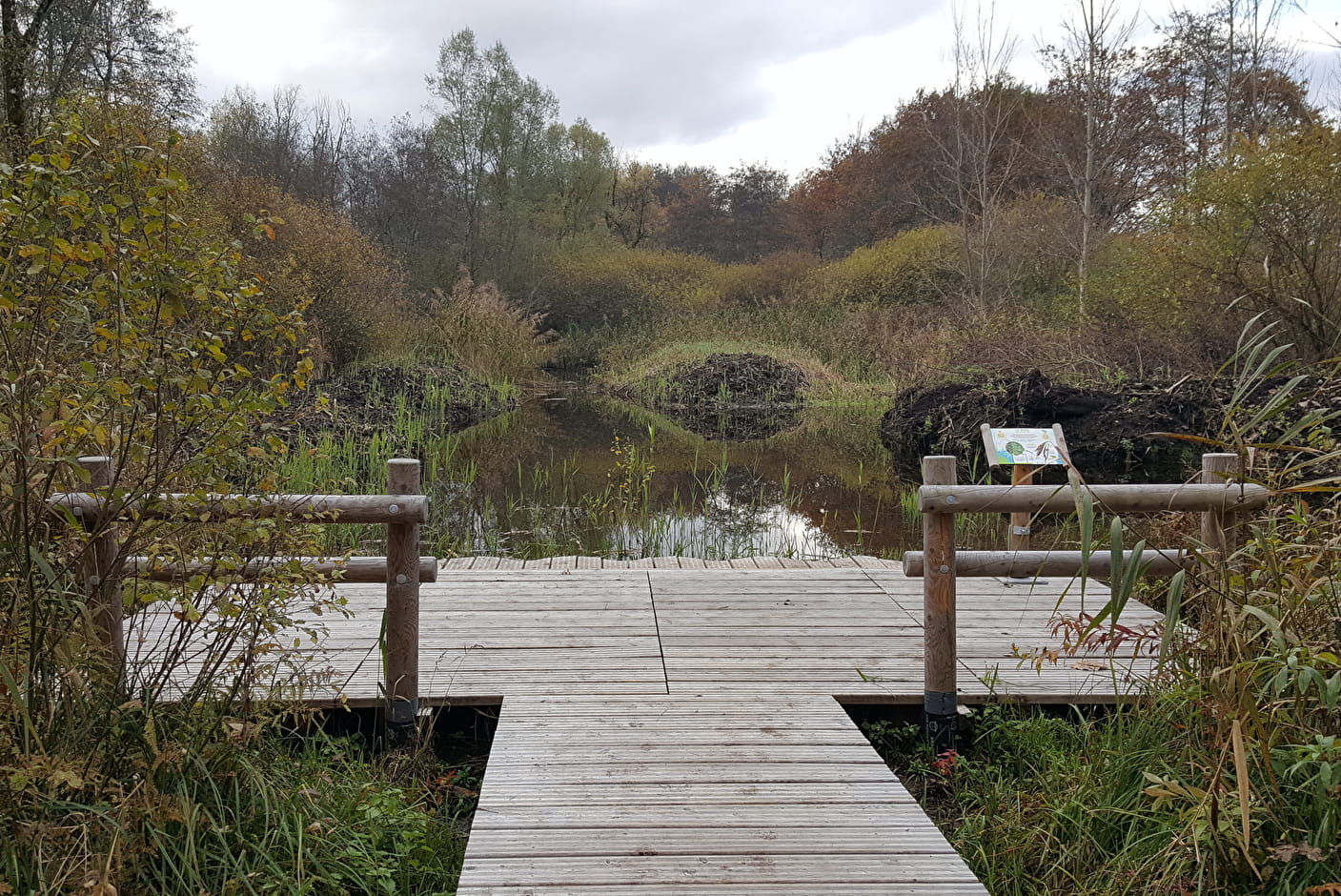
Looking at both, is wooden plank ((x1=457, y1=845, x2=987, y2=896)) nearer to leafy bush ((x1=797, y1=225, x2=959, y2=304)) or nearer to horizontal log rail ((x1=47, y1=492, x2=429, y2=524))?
horizontal log rail ((x1=47, y1=492, x2=429, y2=524))

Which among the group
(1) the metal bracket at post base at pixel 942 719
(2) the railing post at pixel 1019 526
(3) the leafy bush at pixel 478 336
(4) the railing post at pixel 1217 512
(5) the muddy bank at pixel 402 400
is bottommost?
(1) the metal bracket at post base at pixel 942 719

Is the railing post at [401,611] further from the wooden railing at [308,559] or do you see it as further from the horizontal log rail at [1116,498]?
the horizontal log rail at [1116,498]

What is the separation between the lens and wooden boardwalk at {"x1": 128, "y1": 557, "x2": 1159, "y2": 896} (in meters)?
2.26

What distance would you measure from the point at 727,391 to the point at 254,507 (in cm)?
1670

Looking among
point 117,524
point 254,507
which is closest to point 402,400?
point 117,524

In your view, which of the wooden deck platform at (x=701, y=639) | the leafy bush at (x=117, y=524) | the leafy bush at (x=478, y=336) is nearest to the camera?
the leafy bush at (x=117, y=524)

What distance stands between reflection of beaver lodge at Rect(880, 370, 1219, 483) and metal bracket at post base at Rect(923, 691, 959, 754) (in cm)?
620

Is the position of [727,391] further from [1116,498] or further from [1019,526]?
[1116,498]

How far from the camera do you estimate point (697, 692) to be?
11.2 ft

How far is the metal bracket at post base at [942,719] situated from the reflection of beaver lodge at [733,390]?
42.5ft

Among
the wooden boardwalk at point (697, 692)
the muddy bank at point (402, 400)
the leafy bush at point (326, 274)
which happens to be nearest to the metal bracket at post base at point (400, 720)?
the wooden boardwalk at point (697, 692)

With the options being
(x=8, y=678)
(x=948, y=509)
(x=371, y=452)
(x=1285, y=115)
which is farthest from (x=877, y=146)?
(x=8, y=678)

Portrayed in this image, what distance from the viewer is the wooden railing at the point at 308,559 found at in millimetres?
2273

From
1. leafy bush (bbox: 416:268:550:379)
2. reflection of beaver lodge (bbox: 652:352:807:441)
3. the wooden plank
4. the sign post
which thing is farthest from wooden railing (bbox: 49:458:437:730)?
leafy bush (bbox: 416:268:550:379)
